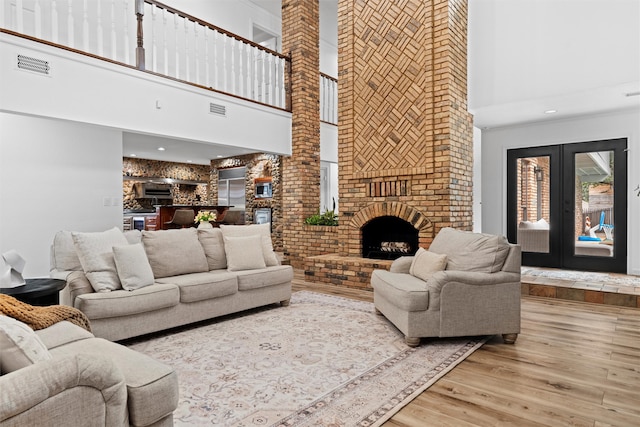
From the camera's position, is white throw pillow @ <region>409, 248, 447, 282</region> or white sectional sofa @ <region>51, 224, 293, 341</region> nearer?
white sectional sofa @ <region>51, 224, 293, 341</region>

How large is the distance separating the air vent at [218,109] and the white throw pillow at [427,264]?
386cm

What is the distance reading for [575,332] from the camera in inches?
134

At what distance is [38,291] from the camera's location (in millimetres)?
2629

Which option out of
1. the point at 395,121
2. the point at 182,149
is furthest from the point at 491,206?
the point at 182,149

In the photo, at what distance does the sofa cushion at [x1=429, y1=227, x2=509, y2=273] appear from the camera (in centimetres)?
321

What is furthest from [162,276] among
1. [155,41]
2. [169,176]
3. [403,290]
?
[169,176]

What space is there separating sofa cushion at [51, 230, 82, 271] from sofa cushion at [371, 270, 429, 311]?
2.73m

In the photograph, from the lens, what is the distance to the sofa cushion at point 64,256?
3420mm

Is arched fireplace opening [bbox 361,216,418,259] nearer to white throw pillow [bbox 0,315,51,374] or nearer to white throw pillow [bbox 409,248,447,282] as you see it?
white throw pillow [bbox 409,248,447,282]

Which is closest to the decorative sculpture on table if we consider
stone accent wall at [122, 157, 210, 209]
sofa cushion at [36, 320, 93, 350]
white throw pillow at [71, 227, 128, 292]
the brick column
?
white throw pillow at [71, 227, 128, 292]

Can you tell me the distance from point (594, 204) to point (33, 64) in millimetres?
7315

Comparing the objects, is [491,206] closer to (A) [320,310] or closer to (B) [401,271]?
(B) [401,271]

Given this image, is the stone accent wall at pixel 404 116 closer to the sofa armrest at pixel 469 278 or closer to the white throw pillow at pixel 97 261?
the sofa armrest at pixel 469 278

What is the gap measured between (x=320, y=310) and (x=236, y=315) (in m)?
0.88
